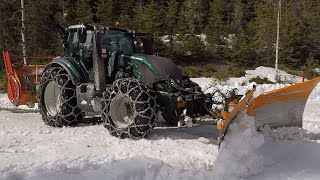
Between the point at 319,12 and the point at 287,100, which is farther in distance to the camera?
the point at 319,12

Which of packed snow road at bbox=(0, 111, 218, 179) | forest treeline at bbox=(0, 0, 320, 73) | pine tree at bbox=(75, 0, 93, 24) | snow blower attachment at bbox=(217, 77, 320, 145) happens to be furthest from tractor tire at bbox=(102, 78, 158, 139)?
pine tree at bbox=(75, 0, 93, 24)

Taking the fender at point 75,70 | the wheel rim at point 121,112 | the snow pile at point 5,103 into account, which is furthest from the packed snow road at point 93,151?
the snow pile at point 5,103

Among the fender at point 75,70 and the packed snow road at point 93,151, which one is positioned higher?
the fender at point 75,70

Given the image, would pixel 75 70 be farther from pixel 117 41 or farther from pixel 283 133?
pixel 283 133

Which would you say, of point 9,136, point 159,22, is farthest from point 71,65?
point 159,22

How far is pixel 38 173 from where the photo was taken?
A: 13.2ft

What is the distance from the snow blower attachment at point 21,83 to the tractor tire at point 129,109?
11.1 ft

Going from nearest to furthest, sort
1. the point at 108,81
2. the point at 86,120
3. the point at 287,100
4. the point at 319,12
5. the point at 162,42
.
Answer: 1. the point at 287,100
2. the point at 108,81
3. the point at 86,120
4. the point at 162,42
5. the point at 319,12

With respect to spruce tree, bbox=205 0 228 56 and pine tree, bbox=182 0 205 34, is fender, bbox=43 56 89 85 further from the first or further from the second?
pine tree, bbox=182 0 205 34

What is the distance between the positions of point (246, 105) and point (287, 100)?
1128 millimetres

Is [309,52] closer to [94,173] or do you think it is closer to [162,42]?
[162,42]

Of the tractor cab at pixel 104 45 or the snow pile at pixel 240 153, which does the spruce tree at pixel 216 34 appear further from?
the snow pile at pixel 240 153

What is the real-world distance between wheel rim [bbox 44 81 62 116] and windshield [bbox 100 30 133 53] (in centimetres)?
124

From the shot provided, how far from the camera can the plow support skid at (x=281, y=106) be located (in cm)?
525
